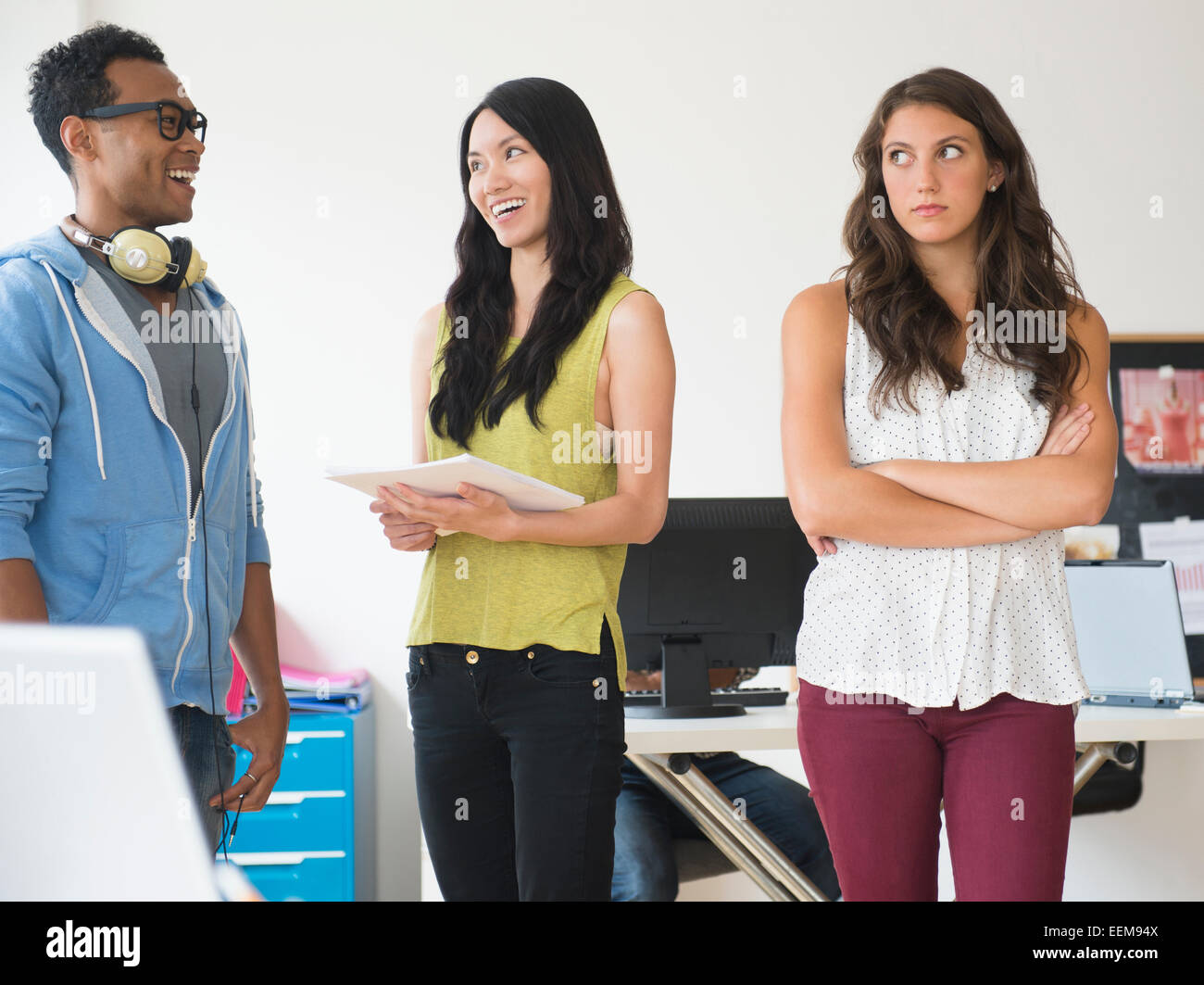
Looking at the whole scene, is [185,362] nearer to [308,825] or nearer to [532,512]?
[532,512]

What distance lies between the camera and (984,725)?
1.29 m

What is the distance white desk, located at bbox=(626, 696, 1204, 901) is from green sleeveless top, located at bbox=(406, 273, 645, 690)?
84 centimetres

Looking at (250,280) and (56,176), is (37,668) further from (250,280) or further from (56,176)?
(56,176)

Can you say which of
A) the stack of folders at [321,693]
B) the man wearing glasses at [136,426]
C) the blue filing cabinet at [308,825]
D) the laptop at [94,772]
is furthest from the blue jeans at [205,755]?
the stack of folders at [321,693]

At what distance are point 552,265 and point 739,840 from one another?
1.39 meters

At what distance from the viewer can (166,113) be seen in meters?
1.43

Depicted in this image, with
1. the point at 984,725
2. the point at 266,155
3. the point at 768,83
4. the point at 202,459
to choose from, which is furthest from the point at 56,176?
the point at 984,725

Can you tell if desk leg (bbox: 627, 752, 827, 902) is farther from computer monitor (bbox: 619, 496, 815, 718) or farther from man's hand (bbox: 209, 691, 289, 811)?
man's hand (bbox: 209, 691, 289, 811)

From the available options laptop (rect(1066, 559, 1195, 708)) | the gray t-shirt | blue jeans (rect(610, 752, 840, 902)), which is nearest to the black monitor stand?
blue jeans (rect(610, 752, 840, 902))

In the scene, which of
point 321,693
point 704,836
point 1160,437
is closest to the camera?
point 704,836

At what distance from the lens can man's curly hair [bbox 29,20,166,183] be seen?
140cm

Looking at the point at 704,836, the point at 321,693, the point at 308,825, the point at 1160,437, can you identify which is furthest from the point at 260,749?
the point at 1160,437

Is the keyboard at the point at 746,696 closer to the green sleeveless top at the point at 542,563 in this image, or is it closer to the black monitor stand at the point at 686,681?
the black monitor stand at the point at 686,681
